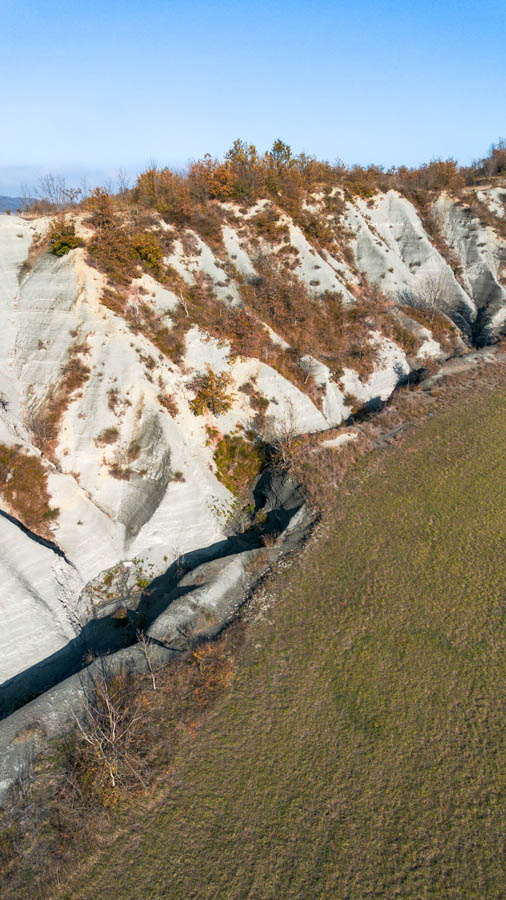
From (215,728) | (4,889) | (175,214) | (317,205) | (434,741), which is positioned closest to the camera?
(4,889)

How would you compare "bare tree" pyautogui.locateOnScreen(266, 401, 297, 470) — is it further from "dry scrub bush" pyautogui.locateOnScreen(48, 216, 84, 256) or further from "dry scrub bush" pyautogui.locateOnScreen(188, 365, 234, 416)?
"dry scrub bush" pyautogui.locateOnScreen(48, 216, 84, 256)

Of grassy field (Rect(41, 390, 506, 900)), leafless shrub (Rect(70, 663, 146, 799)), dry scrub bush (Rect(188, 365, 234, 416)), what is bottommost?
grassy field (Rect(41, 390, 506, 900))

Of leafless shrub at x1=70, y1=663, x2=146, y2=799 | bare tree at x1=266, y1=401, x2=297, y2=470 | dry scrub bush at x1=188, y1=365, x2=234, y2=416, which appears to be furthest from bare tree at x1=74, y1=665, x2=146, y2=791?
dry scrub bush at x1=188, y1=365, x2=234, y2=416

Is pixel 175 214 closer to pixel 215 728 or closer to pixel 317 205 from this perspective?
pixel 317 205

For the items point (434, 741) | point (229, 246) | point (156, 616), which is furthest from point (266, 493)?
point (229, 246)

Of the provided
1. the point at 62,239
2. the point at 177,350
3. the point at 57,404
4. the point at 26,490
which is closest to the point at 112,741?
the point at 26,490

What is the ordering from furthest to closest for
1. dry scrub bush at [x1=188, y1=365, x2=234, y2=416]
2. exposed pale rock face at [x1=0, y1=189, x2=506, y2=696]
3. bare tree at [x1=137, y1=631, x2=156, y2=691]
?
dry scrub bush at [x1=188, y1=365, x2=234, y2=416], exposed pale rock face at [x1=0, y1=189, x2=506, y2=696], bare tree at [x1=137, y1=631, x2=156, y2=691]
